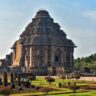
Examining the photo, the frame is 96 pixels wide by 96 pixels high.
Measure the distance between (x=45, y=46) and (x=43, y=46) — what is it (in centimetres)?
45

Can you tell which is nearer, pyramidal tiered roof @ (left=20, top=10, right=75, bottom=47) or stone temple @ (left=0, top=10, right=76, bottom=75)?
stone temple @ (left=0, top=10, right=76, bottom=75)

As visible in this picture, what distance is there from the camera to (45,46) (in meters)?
86.6

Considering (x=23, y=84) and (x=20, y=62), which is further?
(x=20, y=62)

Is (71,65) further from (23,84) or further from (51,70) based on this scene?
(23,84)

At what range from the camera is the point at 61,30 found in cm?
9125

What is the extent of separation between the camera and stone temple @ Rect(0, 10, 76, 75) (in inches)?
3403

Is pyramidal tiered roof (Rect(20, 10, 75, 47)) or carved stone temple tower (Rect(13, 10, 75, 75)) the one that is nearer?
carved stone temple tower (Rect(13, 10, 75, 75))

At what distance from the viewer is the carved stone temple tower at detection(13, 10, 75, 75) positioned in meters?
86.4

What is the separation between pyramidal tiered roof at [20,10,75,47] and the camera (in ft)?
285

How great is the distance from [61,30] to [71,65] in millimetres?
8262

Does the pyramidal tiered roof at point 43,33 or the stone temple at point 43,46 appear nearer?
the stone temple at point 43,46

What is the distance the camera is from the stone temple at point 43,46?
86.4 metres

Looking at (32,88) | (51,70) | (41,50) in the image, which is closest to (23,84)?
(32,88)

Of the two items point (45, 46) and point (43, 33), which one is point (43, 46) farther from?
point (43, 33)
